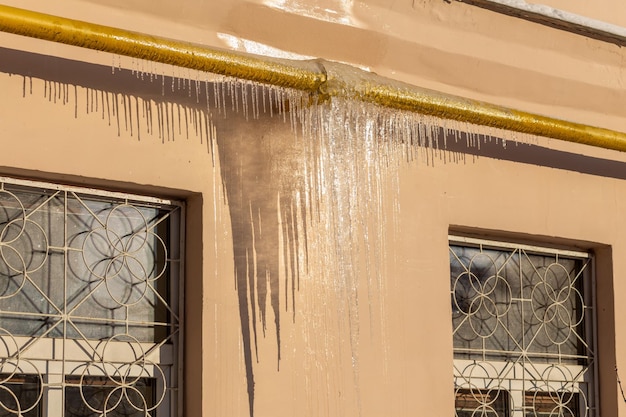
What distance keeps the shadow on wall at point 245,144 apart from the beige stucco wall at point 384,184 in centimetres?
1

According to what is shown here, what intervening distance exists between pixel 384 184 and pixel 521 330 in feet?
3.79

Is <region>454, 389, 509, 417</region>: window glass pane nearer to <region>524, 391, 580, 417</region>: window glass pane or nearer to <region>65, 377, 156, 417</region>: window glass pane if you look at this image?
<region>524, 391, 580, 417</region>: window glass pane

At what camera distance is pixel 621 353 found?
689 centimetres

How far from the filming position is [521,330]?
6.71 metres

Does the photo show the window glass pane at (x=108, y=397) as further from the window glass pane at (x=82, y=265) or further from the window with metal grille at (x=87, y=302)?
the window glass pane at (x=82, y=265)

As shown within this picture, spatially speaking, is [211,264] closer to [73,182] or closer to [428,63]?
[73,182]

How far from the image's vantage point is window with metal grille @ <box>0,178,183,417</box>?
520 centimetres

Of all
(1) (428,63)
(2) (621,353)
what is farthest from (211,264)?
(2) (621,353)

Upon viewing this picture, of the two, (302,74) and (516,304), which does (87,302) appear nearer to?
(302,74)

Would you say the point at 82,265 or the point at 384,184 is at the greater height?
the point at 384,184

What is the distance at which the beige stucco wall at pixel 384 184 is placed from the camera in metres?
5.34

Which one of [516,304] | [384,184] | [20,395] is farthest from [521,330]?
[20,395]

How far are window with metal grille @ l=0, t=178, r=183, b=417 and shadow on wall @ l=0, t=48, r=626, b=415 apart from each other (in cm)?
29

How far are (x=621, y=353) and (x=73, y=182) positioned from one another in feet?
10.1
